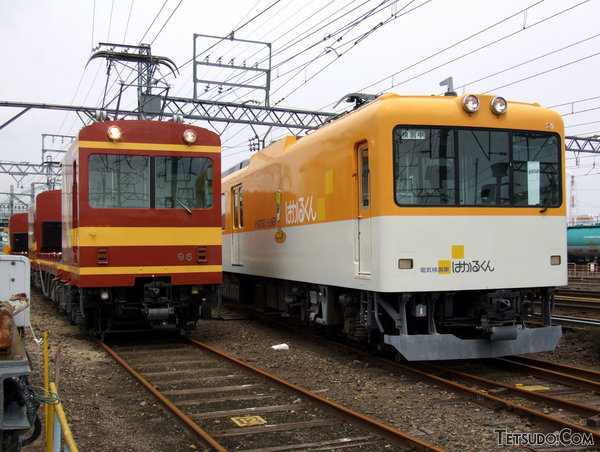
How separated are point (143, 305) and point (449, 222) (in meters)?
5.39

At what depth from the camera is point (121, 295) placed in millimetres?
10008

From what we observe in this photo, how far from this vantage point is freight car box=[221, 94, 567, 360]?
7.16 m

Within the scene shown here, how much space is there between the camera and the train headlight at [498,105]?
297 inches

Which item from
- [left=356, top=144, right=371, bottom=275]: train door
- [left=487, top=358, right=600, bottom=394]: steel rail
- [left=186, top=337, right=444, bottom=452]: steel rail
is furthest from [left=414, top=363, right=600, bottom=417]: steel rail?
[left=186, top=337, right=444, bottom=452]: steel rail

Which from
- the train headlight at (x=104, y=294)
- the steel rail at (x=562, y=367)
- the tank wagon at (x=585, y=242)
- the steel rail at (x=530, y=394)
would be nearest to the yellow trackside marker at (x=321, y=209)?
the steel rail at (x=530, y=394)

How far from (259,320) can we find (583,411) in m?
8.74

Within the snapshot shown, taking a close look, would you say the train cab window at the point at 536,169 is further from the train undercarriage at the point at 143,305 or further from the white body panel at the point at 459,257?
the train undercarriage at the point at 143,305

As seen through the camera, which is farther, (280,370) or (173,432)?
(280,370)

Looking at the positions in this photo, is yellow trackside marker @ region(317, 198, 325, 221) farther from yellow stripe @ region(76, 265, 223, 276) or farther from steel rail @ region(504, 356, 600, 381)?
steel rail @ region(504, 356, 600, 381)

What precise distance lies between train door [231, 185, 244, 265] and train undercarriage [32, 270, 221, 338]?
11.7 ft

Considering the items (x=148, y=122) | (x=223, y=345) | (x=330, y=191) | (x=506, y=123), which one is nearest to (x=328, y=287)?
(x=330, y=191)

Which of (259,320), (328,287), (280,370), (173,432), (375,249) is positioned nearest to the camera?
(173,432)

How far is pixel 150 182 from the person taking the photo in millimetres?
9969

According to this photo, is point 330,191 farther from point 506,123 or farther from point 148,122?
point 148,122
